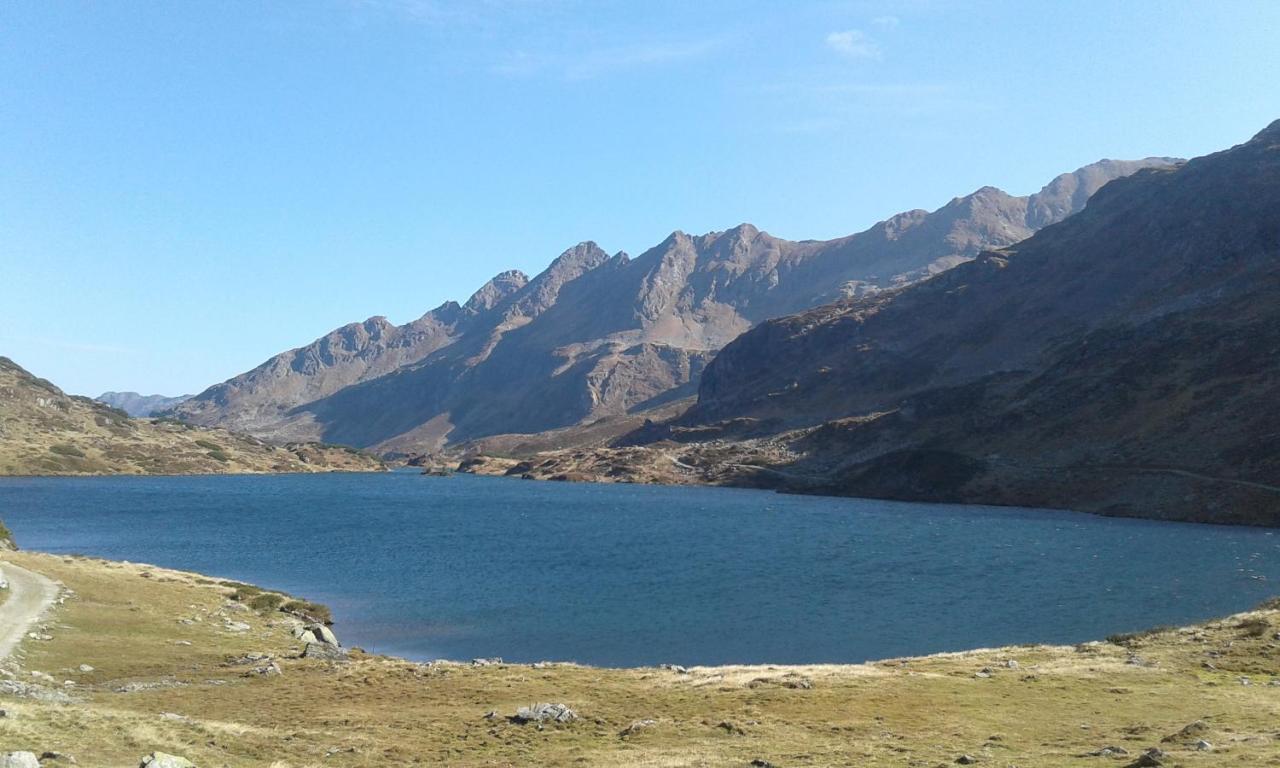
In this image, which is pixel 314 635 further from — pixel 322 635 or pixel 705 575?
pixel 705 575

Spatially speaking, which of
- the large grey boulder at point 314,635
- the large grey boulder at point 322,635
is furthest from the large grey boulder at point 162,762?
the large grey boulder at point 322,635

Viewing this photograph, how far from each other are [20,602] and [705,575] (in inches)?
2597

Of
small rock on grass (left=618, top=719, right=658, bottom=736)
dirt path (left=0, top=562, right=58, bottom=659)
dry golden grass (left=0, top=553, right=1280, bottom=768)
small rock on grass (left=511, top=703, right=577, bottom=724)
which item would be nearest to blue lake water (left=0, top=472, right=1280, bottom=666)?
dry golden grass (left=0, top=553, right=1280, bottom=768)

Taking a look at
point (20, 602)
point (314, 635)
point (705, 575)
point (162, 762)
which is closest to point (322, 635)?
point (314, 635)

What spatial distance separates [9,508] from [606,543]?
430ft

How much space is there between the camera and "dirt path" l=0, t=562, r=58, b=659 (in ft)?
152

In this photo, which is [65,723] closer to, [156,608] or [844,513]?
[156,608]

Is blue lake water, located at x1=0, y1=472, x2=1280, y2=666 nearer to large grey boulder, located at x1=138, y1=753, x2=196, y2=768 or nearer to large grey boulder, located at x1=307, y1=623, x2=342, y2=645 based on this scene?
large grey boulder, located at x1=307, y1=623, x2=342, y2=645

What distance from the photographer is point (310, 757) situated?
30125 millimetres

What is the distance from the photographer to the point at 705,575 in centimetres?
9969

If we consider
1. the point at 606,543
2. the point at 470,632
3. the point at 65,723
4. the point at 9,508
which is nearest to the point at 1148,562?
the point at 606,543

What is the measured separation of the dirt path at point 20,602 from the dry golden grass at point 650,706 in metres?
1.52

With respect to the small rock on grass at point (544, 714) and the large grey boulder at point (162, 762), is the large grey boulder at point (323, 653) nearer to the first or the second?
the small rock on grass at point (544, 714)

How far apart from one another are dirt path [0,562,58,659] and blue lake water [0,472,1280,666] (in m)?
21.5
